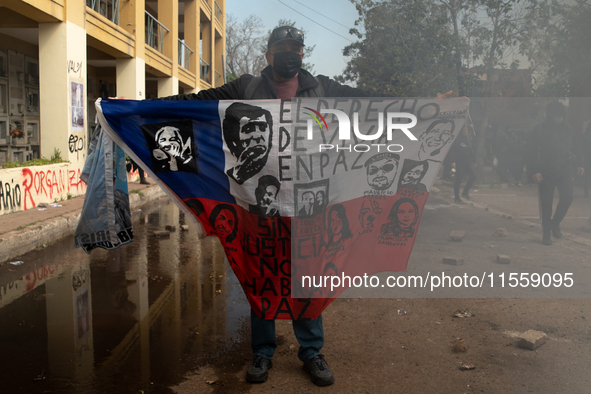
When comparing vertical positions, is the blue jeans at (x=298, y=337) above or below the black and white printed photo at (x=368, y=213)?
below

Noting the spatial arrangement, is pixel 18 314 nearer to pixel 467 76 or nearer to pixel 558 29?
pixel 558 29

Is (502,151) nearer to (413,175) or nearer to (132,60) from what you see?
(132,60)

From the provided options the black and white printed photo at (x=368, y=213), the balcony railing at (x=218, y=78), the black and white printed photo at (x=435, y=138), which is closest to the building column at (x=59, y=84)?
the black and white printed photo at (x=368, y=213)

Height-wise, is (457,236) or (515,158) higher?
(515,158)

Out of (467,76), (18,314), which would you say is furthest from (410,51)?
(18,314)

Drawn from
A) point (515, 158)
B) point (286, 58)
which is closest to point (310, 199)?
point (286, 58)

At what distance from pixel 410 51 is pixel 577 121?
6.71 m

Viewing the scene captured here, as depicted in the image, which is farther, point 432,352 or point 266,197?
point 432,352

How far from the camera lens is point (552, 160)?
279 inches

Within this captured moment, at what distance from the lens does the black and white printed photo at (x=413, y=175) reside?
12.0 feet

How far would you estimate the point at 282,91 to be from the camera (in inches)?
137

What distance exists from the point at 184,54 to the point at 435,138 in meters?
21.7

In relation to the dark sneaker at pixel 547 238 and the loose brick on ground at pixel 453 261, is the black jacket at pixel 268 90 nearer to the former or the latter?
the loose brick on ground at pixel 453 261

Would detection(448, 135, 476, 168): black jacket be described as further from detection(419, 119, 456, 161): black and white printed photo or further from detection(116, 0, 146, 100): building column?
detection(116, 0, 146, 100): building column
